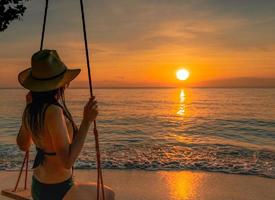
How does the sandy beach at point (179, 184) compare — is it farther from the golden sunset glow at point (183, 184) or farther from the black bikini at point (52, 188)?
the black bikini at point (52, 188)

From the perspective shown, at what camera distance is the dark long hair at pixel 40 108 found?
2721 millimetres

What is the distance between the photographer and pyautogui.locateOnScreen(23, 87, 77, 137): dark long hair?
8.93 ft

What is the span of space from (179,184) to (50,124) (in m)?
6.41

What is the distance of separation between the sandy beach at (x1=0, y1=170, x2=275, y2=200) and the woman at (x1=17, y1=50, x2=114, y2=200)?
440cm

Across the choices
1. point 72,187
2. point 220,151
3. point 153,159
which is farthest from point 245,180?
point 72,187

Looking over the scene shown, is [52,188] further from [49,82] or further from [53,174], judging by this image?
[49,82]

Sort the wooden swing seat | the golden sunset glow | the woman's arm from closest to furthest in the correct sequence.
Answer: the woman's arm → the wooden swing seat → the golden sunset glow

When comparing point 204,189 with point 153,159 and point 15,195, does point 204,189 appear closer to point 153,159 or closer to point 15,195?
point 153,159

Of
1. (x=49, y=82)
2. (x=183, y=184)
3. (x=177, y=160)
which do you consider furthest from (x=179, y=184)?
(x=49, y=82)

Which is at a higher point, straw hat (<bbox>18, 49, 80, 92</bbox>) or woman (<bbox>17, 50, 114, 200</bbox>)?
straw hat (<bbox>18, 49, 80, 92</bbox>)

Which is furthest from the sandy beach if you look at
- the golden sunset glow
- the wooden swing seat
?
the wooden swing seat

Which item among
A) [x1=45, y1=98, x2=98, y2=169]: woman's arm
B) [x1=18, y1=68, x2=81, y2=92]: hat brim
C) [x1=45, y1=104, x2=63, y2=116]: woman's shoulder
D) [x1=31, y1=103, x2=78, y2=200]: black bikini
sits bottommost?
[x1=31, y1=103, x2=78, y2=200]: black bikini

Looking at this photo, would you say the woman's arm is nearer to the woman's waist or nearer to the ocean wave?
the woman's waist

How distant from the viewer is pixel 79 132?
2.64 meters
